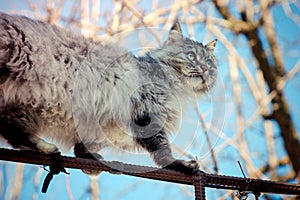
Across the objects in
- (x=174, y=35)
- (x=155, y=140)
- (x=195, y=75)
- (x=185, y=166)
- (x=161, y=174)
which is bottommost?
(x=161, y=174)

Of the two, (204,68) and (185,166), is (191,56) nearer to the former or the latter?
(204,68)

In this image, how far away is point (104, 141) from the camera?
5.11ft

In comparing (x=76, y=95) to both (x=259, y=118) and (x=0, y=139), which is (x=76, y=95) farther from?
(x=259, y=118)

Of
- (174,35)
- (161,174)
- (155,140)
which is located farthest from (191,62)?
(161,174)

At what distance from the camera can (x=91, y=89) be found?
57.3 inches

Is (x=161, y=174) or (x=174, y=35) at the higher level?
(x=174, y=35)

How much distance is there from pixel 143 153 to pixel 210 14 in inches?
66.5

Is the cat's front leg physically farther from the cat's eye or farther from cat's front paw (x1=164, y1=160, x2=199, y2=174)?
the cat's eye

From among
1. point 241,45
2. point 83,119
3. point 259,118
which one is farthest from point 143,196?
point 83,119

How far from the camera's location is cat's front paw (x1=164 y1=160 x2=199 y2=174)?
128 centimetres

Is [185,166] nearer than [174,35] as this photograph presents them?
Yes

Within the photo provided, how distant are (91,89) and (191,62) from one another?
1.23 feet

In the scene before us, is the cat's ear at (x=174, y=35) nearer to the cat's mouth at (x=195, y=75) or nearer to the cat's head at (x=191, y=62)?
the cat's head at (x=191, y=62)

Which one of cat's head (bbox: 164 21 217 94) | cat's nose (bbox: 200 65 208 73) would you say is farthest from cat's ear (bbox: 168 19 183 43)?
cat's nose (bbox: 200 65 208 73)
